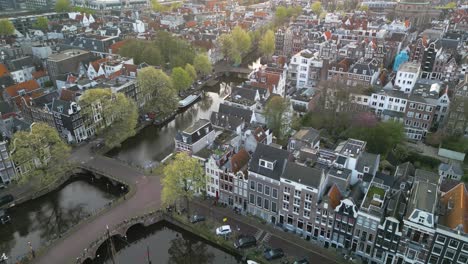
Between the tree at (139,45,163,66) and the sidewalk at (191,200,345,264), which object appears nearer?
the sidewalk at (191,200,345,264)

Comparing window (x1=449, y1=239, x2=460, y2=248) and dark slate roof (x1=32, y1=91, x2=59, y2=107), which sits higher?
dark slate roof (x1=32, y1=91, x2=59, y2=107)

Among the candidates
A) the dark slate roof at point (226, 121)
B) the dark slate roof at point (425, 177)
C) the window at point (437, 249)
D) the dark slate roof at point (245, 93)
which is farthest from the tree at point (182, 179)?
the dark slate roof at point (425, 177)

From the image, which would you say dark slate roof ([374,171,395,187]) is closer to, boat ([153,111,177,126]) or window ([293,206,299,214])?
window ([293,206,299,214])

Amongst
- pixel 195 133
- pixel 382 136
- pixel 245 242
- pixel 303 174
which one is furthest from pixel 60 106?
pixel 382 136

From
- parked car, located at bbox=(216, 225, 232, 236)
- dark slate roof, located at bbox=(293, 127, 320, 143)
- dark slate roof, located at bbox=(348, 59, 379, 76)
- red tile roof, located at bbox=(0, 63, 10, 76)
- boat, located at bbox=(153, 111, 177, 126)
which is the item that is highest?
dark slate roof, located at bbox=(348, 59, 379, 76)

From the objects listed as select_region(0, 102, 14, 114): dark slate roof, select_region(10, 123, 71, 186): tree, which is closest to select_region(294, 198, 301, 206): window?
select_region(10, 123, 71, 186): tree

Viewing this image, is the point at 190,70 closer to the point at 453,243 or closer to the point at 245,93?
the point at 245,93
